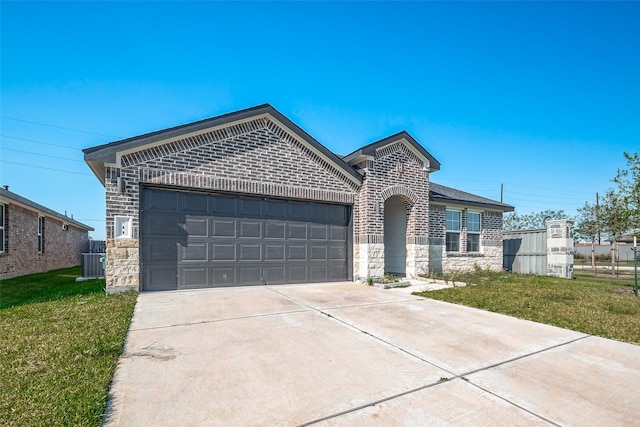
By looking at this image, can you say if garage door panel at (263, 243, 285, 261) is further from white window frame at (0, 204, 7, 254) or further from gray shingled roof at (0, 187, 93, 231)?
white window frame at (0, 204, 7, 254)

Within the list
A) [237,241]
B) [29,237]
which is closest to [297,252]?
[237,241]

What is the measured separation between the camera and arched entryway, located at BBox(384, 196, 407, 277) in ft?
41.2

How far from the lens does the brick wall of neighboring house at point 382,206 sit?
35.5ft

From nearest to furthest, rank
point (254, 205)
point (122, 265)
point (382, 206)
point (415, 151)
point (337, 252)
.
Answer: point (122, 265) < point (254, 205) < point (337, 252) < point (382, 206) < point (415, 151)

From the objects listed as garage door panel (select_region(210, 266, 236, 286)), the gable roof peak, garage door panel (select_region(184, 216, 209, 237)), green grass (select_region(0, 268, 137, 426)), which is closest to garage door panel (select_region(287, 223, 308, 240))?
garage door panel (select_region(210, 266, 236, 286))

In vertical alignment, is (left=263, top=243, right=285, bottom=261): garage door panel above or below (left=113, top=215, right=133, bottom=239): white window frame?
below

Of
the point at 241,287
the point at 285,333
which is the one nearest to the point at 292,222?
the point at 241,287

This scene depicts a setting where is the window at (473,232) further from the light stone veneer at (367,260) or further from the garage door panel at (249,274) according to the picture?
the garage door panel at (249,274)

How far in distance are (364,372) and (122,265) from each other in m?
6.80

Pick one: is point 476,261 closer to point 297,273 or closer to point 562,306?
point 562,306

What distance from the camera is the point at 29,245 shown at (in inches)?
606

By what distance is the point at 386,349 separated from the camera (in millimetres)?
4348

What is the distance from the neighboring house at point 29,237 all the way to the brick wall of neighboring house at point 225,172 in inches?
328

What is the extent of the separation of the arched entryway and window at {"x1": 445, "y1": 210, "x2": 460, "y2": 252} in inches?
107
